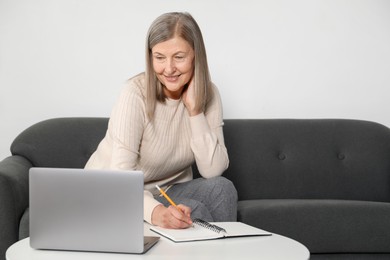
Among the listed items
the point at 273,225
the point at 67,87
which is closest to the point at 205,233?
the point at 273,225

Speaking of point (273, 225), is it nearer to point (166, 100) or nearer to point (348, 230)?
point (348, 230)

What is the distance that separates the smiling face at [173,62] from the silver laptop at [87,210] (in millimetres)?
832

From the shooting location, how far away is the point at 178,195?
2521 mm

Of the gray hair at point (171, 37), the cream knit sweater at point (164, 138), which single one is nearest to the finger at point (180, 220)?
the cream knit sweater at point (164, 138)

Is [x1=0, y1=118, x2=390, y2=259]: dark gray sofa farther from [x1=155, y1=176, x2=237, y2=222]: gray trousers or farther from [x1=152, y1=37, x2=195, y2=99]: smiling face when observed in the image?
[x1=152, y1=37, x2=195, y2=99]: smiling face

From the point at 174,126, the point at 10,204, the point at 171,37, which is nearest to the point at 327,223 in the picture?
the point at 174,126

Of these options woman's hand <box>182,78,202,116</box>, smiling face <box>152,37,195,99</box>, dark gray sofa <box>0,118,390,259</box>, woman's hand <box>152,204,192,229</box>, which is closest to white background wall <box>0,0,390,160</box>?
dark gray sofa <box>0,118,390,259</box>

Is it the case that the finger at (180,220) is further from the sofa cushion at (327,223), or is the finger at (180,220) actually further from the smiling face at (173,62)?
the sofa cushion at (327,223)

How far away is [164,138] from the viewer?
8.31 feet

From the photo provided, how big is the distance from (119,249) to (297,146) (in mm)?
1844

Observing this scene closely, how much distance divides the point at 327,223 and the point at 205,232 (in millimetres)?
1085

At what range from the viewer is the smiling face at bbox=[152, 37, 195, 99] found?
A: 237cm

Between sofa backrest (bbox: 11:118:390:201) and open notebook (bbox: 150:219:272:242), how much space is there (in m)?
1.34

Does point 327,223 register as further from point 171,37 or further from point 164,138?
point 171,37
